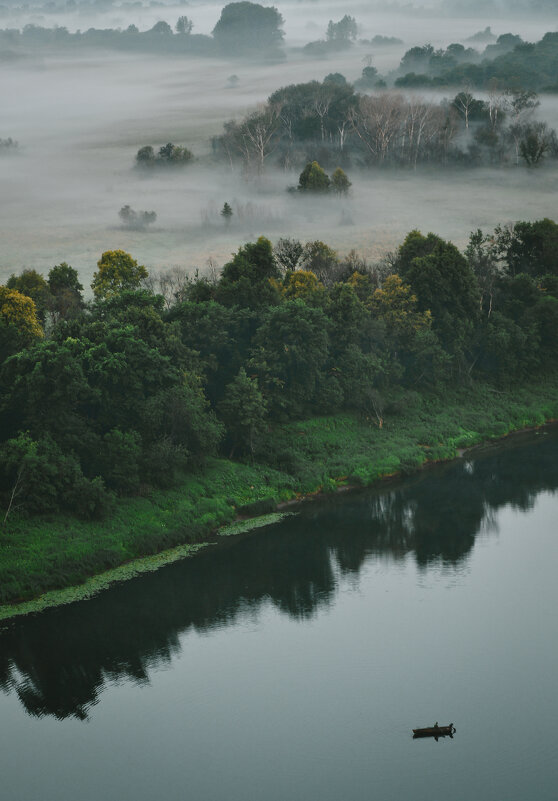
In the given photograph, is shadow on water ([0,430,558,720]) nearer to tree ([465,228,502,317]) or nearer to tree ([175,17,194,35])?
tree ([465,228,502,317])

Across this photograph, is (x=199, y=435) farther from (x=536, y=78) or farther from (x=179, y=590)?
(x=536, y=78)

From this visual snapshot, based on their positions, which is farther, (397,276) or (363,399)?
(397,276)

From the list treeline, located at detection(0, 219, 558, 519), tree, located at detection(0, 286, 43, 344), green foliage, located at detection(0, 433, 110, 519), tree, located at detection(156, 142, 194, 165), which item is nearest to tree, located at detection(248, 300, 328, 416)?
treeline, located at detection(0, 219, 558, 519)

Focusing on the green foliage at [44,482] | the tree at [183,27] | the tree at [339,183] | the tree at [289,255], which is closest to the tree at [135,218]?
the tree at [339,183]

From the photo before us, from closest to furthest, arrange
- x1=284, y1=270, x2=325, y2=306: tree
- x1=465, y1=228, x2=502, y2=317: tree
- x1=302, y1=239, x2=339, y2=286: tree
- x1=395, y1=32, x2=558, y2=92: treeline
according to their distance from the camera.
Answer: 1. x1=284, y1=270, x2=325, y2=306: tree
2. x1=465, y1=228, x2=502, y2=317: tree
3. x1=302, y1=239, x2=339, y2=286: tree
4. x1=395, y1=32, x2=558, y2=92: treeline

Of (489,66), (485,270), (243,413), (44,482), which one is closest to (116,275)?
(243,413)

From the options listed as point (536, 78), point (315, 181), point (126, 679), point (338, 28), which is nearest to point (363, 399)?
point (126, 679)
